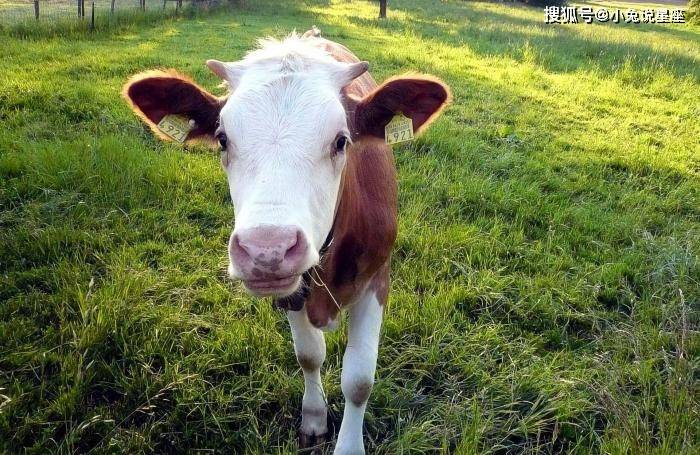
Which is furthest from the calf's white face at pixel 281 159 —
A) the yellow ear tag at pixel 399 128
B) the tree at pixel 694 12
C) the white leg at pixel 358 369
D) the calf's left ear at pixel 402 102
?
the tree at pixel 694 12

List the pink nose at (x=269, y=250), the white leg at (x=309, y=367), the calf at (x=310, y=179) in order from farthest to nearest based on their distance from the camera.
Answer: the white leg at (x=309, y=367)
the calf at (x=310, y=179)
the pink nose at (x=269, y=250)

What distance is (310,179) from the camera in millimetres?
1667

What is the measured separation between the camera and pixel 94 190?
400cm

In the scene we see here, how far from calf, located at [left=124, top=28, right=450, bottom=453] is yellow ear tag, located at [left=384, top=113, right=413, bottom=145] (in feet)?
0.11

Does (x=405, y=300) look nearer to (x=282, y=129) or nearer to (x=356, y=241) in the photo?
(x=356, y=241)

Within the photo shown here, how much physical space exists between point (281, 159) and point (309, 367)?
1.21 metres

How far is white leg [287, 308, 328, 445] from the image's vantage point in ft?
7.97

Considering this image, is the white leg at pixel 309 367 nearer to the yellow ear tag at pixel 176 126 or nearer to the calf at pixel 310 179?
the calf at pixel 310 179


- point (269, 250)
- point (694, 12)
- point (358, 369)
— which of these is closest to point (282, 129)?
point (269, 250)

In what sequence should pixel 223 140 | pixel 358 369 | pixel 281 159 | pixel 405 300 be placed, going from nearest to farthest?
pixel 281 159
pixel 223 140
pixel 358 369
pixel 405 300

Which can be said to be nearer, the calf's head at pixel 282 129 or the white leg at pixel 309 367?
the calf's head at pixel 282 129

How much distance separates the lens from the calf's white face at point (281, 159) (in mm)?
1444

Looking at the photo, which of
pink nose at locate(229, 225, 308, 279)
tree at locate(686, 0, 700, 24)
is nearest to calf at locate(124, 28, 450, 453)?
pink nose at locate(229, 225, 308, 279)

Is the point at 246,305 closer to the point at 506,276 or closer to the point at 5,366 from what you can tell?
the point at 5,366
